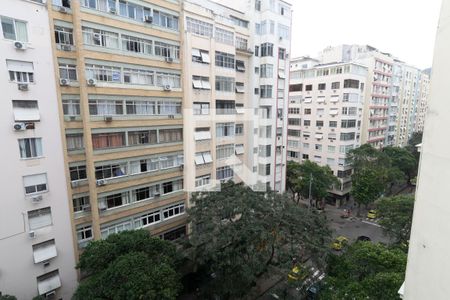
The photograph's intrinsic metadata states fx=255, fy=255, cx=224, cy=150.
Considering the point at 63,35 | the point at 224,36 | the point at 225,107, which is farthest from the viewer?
the point at 225,107

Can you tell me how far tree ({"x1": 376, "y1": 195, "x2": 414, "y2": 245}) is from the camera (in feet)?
67.5

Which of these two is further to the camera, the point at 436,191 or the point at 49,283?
the point at 49,283

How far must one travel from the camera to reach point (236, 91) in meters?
25.2

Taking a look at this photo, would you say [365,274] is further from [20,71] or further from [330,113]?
[330,113]

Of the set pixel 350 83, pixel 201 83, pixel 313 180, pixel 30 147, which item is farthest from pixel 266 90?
pixel 30 147

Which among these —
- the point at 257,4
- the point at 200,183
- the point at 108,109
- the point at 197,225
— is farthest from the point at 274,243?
the point at 257,4

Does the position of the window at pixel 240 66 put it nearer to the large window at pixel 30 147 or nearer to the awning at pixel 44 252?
the large window at pixel 30 147

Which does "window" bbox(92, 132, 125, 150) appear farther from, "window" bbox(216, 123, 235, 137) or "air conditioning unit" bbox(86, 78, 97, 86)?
"window" bbox(216, 123, 235, 137)

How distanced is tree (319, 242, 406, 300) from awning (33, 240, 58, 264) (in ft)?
50.1

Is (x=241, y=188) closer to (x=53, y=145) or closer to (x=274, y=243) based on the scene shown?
(x=274, y=243)

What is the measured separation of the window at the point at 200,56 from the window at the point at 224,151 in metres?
7.43

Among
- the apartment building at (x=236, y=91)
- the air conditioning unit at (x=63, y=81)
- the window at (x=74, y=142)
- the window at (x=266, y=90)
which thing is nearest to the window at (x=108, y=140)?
the window at (x=74, y=142)

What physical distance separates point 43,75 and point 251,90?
17.6 meters

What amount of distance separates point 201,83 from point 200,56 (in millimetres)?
2114
